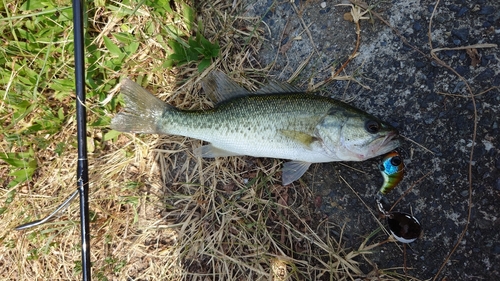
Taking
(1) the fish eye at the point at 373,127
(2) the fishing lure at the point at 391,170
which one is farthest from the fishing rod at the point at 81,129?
(2) the fishing lure at the point at 391,170

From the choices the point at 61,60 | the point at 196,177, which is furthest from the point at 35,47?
the point at 196,177

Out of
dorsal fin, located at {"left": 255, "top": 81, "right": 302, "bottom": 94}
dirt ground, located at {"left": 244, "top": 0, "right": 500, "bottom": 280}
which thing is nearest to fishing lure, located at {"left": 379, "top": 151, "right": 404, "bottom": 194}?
dirt ground, located at {"left": 244, "top": 0, "right": 500, "bottom": 280}

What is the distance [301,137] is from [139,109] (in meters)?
1.44

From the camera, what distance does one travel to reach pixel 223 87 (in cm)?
305

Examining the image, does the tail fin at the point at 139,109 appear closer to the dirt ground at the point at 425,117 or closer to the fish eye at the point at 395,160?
the dirt ground at the point at 425,117

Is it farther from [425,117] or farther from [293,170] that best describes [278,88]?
[425,117]

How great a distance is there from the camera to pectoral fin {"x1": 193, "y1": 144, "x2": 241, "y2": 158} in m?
3.04

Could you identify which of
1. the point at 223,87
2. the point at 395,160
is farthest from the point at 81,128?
the point at 395,160

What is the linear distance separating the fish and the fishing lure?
0.55 feet

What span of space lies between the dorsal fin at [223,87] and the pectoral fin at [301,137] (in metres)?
0.53

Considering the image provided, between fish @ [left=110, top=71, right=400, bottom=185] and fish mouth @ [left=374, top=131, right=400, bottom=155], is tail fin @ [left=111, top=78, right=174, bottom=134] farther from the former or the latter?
fish mouth @ [left=374, top=131, right=400, bottom=155]

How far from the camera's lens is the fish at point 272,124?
272cm

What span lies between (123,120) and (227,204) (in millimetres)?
1231

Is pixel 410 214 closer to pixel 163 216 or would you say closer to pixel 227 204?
pixel 227 204
